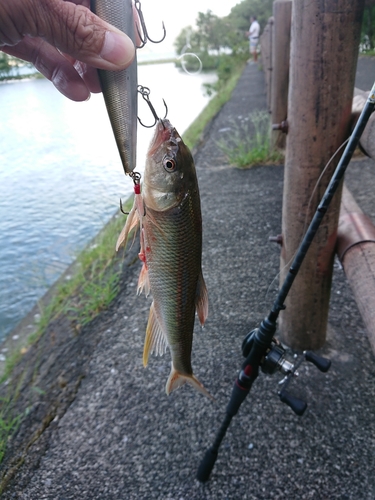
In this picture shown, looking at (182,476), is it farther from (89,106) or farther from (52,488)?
(89,106)

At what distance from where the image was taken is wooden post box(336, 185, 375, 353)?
193 cm

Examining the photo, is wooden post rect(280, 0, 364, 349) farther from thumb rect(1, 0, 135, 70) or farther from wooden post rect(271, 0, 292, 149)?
wooden post rect(271, 0, 292, 149)

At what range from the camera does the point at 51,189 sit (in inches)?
329

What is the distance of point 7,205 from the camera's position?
7.74 metres

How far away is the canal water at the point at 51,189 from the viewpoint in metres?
5.41

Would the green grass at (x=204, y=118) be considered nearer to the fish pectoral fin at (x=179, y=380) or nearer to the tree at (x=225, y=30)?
the tree at (x=225, y=30)

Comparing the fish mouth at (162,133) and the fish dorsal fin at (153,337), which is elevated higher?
the fish mouth at (162,133)

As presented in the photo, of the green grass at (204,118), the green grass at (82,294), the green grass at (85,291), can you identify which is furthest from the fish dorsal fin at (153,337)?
the green grass at (204,118)

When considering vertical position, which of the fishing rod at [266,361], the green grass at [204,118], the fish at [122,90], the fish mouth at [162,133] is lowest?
the green grass at [204,118]

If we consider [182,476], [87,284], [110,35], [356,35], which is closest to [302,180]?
[356,35]

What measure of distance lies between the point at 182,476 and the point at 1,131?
13.6m

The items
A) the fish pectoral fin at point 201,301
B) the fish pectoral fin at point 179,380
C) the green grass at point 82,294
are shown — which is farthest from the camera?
the green grass at point 82,294

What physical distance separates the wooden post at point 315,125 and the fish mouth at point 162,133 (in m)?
A: 1.06

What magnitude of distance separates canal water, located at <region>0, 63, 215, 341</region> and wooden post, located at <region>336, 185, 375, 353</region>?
357cm
